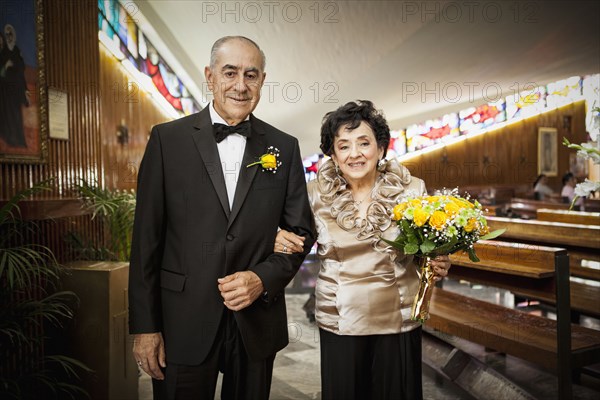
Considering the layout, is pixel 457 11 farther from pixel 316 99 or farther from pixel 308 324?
pixel 308 324

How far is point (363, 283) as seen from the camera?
6.57 feet

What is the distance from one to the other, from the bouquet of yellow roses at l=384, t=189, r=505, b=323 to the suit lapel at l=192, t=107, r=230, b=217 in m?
0.69

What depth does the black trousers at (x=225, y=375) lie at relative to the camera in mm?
1648

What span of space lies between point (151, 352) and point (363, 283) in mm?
878

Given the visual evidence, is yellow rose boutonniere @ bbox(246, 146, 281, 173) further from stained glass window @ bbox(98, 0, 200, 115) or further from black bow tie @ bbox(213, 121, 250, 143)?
stained glass window @ bbox(98, 0, 200, 115)

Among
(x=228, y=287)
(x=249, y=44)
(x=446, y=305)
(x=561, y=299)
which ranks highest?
(x=249, y=44)

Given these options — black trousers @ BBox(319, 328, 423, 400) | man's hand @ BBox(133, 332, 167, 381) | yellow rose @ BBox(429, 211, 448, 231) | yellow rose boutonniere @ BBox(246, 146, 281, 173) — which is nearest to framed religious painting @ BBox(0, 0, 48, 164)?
man's hand @ BBox(133, 332, 167, 381)

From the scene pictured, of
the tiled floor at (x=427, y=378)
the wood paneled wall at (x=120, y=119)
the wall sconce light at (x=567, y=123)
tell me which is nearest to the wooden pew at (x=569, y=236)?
the tiled floor at (x=427, y=378)

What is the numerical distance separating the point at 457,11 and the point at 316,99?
2.86 meters

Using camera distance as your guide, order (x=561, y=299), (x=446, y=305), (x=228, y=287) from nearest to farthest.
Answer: (x=228, y=287), (x=561, y=299), (x=446, y=305)

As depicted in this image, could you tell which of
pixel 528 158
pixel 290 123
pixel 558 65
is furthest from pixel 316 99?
pixel 528 158

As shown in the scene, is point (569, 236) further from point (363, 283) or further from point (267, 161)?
point (267, 161)

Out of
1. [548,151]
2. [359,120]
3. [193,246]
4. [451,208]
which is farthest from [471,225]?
[548,151]

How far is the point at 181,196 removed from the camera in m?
1.67
